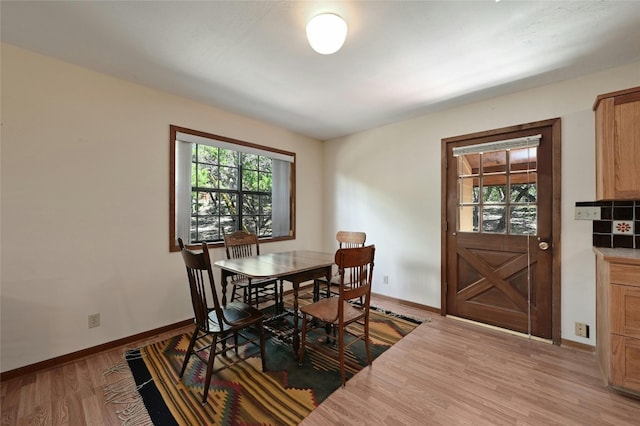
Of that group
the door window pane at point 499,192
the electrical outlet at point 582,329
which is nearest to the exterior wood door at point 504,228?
the door window pane at point 499,192

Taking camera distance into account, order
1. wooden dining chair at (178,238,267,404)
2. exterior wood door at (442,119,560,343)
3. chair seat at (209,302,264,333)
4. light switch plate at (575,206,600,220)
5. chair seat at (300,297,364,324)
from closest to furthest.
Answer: wooden dining chair at (178,238,267,404) < chair seat at (209,302,264,333) < chair seat at (300,297,364,324) < light switch plate at (575,206,600,220) < exterior wood door at (442,119,560,343)

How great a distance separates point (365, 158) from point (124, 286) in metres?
3.37

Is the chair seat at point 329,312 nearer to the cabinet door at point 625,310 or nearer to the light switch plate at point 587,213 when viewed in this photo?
the cabinet door at point 625,310

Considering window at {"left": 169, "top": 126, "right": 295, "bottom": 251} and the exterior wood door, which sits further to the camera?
window at {"left": 169, "top": 126, "right": 295, "bottom": 251}

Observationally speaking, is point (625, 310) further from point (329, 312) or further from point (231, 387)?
point (231, 387)

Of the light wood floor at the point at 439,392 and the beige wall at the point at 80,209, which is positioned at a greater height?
the beige wall at the point at 80,209

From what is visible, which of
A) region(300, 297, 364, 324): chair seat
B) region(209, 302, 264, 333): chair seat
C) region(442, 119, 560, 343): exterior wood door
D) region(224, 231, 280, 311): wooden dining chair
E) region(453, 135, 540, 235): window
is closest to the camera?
region(209, 302, 264, 333): chair seat

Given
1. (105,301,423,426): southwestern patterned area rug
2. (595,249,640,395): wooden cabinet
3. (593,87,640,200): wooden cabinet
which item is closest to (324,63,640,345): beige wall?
(593,87,640,200): wooden cabinet

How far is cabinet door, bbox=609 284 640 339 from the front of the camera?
174cm

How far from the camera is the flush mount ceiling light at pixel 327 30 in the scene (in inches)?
63.9

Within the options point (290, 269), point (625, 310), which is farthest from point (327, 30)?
point (625, 310)

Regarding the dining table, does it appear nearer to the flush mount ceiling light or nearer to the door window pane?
the flush mount ceiling light

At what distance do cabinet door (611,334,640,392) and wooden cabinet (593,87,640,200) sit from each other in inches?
40.9

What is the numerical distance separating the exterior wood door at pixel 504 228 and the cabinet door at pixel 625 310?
2.43ft
